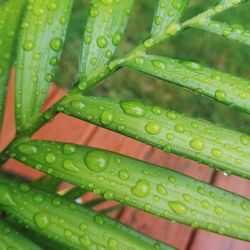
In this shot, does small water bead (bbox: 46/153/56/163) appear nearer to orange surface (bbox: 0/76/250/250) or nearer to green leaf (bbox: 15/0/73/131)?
green leaf (bbox: 15/0/73/131)

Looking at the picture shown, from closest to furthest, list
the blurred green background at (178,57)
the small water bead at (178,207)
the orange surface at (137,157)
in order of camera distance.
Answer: the small water bead at (178,207), the orange surface at (137,157), the blurred green background at (178,57)

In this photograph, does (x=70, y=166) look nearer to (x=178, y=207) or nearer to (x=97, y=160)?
(x=97, y=160)

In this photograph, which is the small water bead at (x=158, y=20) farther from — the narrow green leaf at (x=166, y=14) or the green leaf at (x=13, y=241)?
the green leaf at (x=13, y=241)

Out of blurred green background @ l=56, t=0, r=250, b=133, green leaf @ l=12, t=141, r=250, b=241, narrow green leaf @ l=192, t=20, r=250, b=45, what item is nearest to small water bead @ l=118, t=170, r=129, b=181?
green leaf @ l=12, t=141, r=250, b=241

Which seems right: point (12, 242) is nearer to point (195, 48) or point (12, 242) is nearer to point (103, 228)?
point (103, 228)

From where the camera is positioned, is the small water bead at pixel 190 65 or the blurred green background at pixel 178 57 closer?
the small water bead at pixel 190 65

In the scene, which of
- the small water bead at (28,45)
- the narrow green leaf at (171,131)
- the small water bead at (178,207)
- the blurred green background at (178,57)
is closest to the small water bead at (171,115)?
the narrow green leaf at (171,131)
